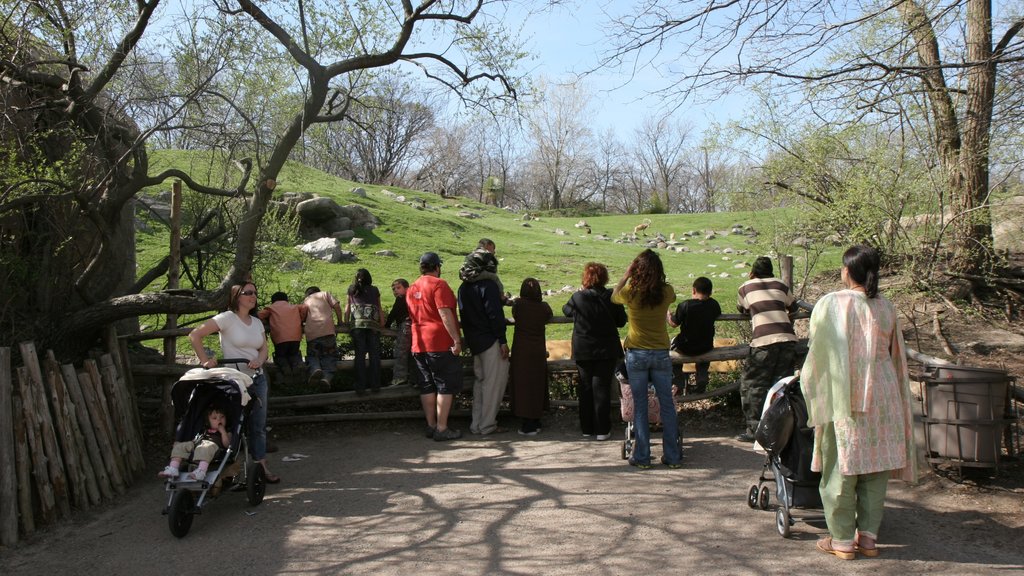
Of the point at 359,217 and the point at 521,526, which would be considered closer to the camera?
the point at 521,526

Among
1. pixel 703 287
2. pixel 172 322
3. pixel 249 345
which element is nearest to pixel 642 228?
pixel 703 287

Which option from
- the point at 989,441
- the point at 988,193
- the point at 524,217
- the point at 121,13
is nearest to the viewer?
the point at 989,441

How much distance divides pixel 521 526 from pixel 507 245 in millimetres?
22154

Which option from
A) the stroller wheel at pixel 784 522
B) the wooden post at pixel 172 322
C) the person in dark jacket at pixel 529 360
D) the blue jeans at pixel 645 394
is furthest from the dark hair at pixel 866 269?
the wooden post at pixel 172 322

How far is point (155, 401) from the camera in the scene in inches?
337

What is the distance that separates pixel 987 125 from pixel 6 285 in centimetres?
1100

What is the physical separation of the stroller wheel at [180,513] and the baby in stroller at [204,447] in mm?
140

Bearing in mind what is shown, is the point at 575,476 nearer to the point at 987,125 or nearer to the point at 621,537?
the point at 621,537

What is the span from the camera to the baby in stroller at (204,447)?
578 centimetres

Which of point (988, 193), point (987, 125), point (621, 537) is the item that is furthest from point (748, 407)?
point (988, 193)

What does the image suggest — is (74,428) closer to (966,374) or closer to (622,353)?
(622,353)

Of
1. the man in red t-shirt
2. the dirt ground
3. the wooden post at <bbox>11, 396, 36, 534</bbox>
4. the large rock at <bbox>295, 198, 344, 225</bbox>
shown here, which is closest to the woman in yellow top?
the dirt ground

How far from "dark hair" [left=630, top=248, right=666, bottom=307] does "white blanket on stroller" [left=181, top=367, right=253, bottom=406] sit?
11.1ft

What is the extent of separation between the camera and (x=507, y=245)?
27578 mm
